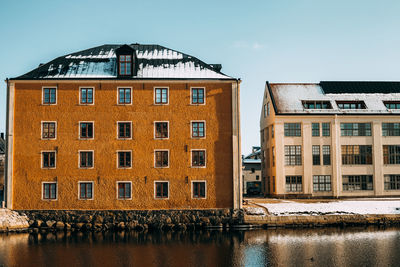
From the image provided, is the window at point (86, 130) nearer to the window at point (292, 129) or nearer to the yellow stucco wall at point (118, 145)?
the yellow stucco wall at point (118, 145)

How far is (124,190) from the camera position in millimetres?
43500

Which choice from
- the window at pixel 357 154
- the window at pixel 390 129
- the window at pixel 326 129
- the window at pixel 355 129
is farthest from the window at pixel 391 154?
the window at pixel 326 129

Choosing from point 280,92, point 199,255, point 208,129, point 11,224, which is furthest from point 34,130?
point 280,92

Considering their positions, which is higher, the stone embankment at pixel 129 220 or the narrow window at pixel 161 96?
the narrow window at pixel 161 96

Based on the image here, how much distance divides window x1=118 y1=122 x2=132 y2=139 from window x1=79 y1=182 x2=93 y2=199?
5.06m

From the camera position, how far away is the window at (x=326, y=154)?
193 feet

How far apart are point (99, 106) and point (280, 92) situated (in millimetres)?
26551

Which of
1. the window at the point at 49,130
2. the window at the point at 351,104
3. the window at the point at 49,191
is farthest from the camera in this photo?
the window at the point at 351,104

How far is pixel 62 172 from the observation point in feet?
142

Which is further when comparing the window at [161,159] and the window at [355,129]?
the window at [355,129]

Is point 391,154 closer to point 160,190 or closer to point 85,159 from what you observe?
point 160,190

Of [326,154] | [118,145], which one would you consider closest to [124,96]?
[118,145]

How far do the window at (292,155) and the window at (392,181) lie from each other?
11041mm

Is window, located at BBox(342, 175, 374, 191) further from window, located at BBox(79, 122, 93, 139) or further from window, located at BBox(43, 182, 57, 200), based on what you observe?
window, located at BBox(43, 182, 57, 200)
